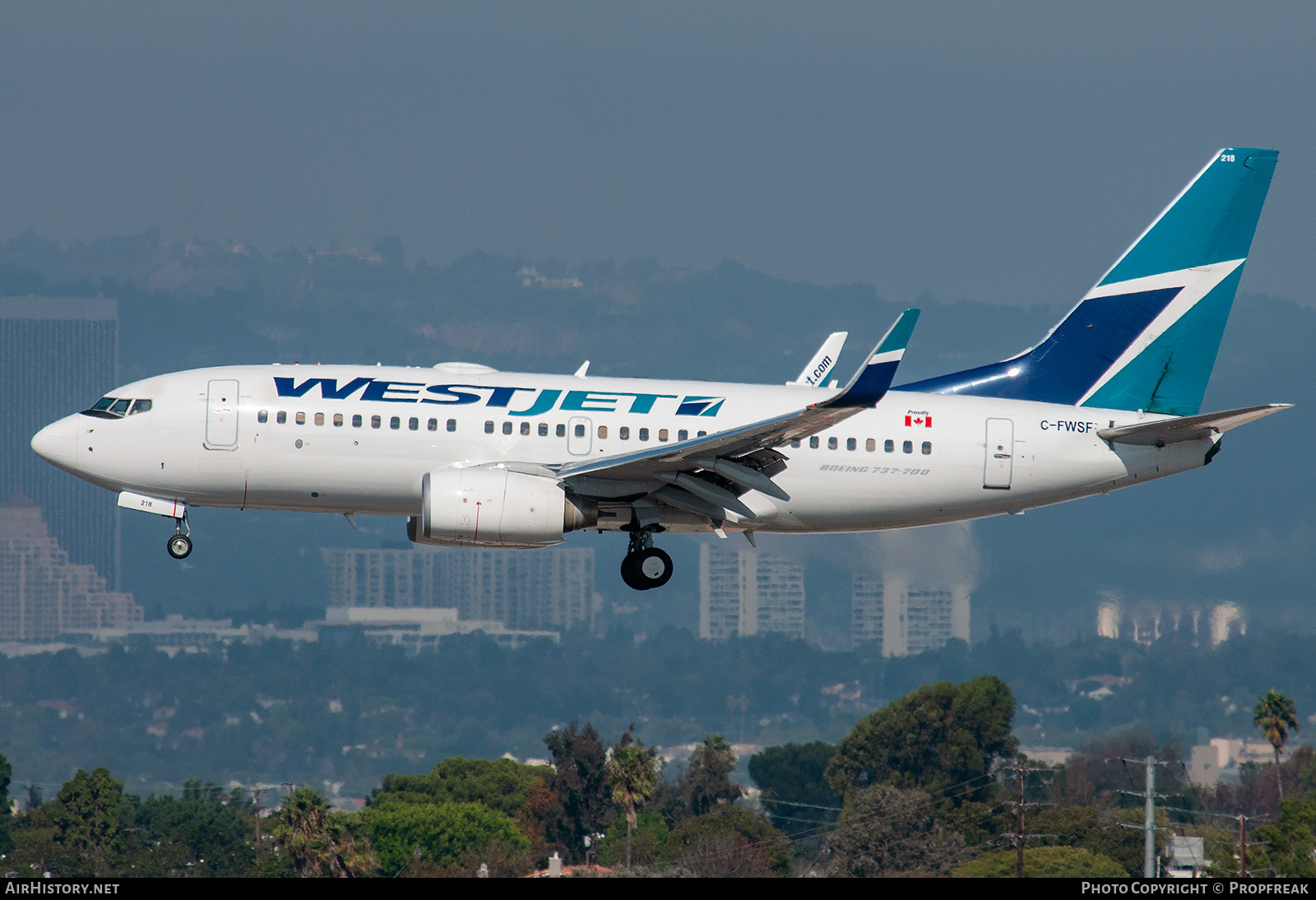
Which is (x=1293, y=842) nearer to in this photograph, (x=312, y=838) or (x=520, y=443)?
(x=312, y=838)

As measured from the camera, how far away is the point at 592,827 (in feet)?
438

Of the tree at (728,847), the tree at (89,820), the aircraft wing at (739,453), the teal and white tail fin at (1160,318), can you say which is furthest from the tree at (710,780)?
the aircraft wing at (739,453)

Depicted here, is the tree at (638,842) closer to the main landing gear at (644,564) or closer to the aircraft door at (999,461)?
the main landing gear at (644,564)

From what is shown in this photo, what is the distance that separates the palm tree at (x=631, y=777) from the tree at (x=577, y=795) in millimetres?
32004

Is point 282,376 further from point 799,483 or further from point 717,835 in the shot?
point 717,835

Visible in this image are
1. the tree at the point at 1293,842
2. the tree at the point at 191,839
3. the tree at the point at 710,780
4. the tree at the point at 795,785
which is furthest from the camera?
the tree at the point at 795,785

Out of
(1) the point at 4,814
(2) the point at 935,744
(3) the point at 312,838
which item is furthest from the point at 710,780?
(3) the point at 312,838

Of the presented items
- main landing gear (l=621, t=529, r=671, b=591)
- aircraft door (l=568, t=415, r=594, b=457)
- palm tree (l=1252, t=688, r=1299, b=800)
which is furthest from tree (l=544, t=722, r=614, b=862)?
aircraft door (l=568, t=415, r=594, b=457)

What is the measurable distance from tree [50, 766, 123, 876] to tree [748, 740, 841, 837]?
70169 mm

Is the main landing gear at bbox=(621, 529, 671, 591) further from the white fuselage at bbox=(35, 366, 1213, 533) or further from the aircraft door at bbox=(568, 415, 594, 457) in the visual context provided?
the aircraft door at bbox=(568, 415, 594, 457)

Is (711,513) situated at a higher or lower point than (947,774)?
higher

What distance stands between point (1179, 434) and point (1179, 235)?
22.5 feet

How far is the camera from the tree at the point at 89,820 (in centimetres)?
12044
